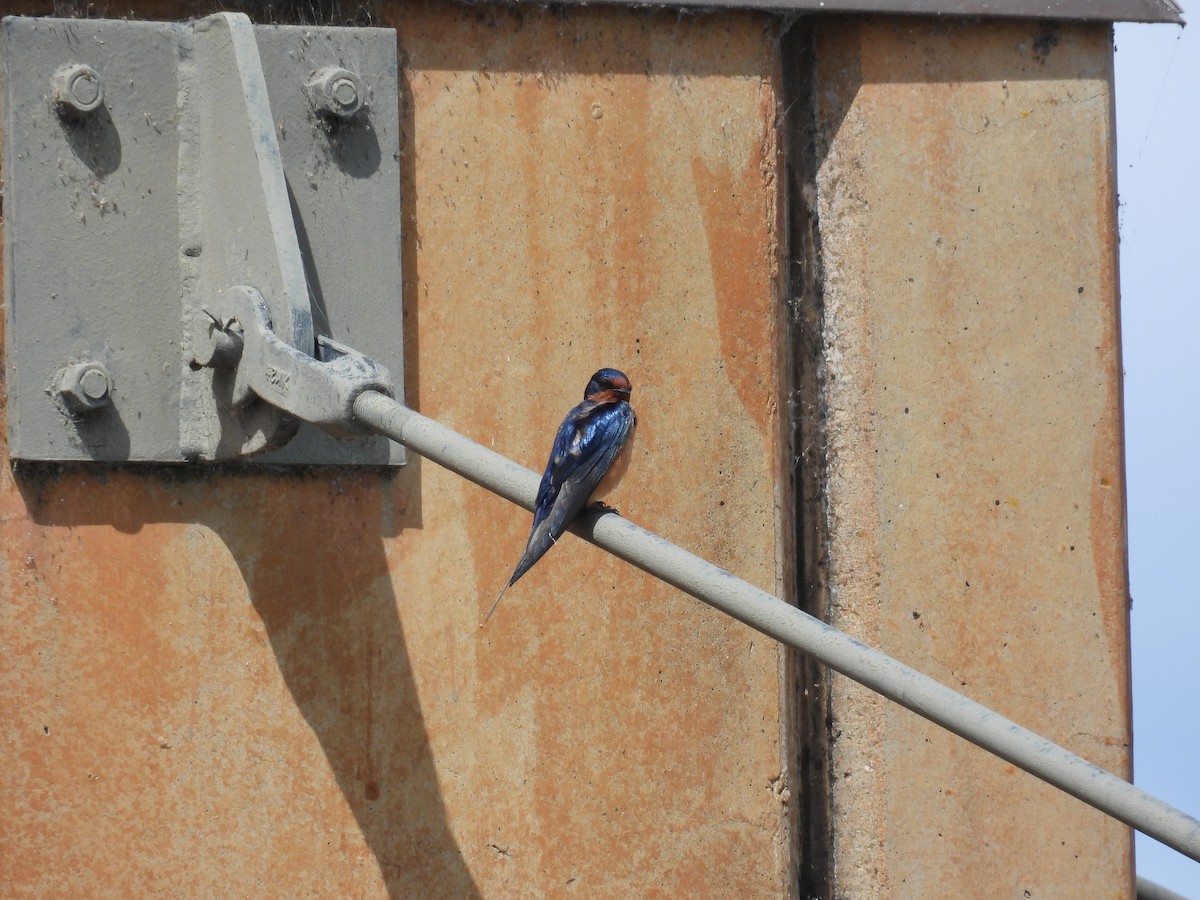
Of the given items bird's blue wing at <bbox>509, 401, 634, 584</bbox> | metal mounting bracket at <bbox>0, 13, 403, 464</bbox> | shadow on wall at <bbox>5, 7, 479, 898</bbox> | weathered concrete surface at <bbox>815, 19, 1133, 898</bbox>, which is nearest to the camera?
bird's blue wing at <bbox>509, 401, 634, 584</bbox>

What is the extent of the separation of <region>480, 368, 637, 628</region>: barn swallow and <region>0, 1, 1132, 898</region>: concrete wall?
23 centimetres

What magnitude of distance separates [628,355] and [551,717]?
2.96 ft

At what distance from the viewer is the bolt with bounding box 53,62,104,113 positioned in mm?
3559

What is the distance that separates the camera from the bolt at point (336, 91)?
3734mm

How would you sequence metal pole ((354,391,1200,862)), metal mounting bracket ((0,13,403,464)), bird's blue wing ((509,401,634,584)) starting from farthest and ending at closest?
metal mounting bracket ((0,13,403,464)), bird's blue wing ((509,401,634,584)), metal pole ((354,391,1200,862))

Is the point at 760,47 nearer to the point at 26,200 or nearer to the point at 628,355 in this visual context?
the point at 628,355

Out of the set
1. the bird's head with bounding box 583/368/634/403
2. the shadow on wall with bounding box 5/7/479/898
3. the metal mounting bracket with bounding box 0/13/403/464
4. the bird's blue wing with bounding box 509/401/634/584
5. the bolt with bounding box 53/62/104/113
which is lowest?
the shadow on wall with bounding box 5/7/479/898

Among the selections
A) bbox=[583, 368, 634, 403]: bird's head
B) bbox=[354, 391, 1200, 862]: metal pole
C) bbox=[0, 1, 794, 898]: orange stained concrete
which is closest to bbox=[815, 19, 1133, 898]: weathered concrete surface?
bbox=[0, 1, 794, 898]: orange stained concrete

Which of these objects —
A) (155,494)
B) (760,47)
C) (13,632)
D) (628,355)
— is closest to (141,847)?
(13,632)

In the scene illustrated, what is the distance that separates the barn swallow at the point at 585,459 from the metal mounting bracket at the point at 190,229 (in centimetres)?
47

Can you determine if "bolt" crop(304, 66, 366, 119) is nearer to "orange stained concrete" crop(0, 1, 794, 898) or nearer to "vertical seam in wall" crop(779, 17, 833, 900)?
"orange stained concrete" crop(0, 1, 794, 898)

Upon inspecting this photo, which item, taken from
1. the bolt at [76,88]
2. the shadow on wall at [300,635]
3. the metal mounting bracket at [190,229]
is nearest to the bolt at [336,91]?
the metal mounting bracket at [190,229]

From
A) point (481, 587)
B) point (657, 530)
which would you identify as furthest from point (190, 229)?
point (657, 530)

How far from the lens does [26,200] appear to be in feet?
11.7
